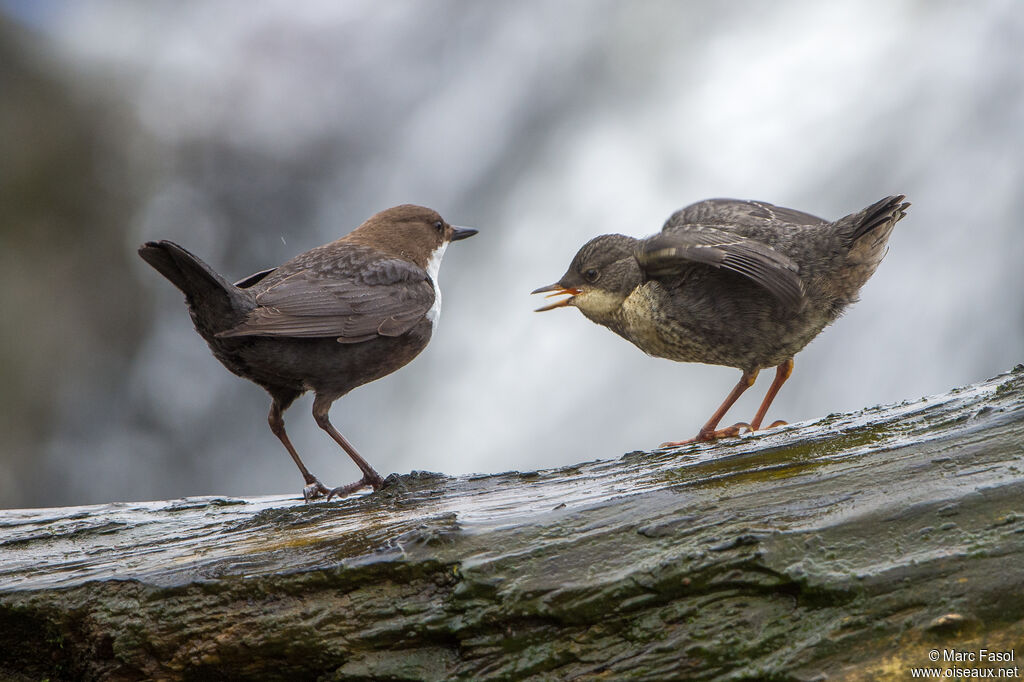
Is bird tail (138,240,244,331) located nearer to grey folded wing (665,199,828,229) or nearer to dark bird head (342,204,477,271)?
dark bird head (342,204,477,271)

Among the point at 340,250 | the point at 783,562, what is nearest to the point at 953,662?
the point at 783,562

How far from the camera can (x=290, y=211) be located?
10273 mm

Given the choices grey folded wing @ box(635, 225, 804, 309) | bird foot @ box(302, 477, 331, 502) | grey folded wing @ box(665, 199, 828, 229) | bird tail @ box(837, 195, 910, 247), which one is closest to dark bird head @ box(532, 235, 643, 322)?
grey folded wing @ box(635, 225, 804, 309)

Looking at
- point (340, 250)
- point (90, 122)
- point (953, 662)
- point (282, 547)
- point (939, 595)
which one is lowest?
point (953, 662)

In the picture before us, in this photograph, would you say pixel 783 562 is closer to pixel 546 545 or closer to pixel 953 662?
pixel 953 662

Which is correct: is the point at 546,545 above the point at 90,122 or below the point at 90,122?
below

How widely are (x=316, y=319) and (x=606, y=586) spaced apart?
231 centimetres

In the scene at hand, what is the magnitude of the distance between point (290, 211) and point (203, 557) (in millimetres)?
8125

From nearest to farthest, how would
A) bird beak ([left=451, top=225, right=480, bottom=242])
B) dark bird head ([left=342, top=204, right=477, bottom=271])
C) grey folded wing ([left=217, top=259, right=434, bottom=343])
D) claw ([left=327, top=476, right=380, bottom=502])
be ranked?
1. claw ([left=327, top=476, right=380, bottom=502])
2. grey folded wing ([left=217, top=259, right=434, bottom=343])
3. dark bird head ([left=342, top=204, right=477, bottom=271])
4. bird beak ([left=451, top=225, right=480, bottom=242])

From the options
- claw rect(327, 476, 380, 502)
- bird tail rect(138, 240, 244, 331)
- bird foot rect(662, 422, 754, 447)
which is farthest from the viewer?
bird foot rect(662, 422, 754, 447)

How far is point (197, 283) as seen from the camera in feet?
12.3

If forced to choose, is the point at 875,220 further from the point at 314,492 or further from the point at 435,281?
the point at 314,492

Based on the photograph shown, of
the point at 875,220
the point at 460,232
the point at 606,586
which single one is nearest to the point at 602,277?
the point at 460,232

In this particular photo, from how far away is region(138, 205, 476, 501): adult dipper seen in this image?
12.5ft
